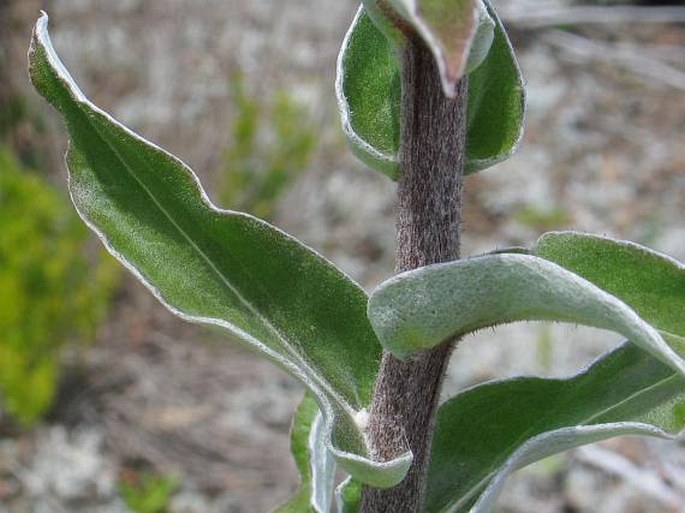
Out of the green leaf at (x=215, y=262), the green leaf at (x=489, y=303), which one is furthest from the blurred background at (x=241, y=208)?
the green leaf at (x=489, y=303)

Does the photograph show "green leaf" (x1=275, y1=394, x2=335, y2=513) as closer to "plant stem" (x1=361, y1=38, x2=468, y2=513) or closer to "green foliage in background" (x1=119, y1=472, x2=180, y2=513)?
"plant stem" (x1=361, y1=38, x2=468, y2=513)

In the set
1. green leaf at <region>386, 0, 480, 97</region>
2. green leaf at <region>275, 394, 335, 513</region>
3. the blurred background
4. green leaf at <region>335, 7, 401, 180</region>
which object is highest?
green leaf at <region>386, 0, 480, 97</region>

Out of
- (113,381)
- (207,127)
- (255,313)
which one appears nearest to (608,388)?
(255,313)

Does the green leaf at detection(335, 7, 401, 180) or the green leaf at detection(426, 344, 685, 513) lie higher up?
the green leaf at detection(335, 7, 401, 180)

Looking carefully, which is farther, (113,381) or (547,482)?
(113,381)

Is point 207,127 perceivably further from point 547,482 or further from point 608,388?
point 608,388

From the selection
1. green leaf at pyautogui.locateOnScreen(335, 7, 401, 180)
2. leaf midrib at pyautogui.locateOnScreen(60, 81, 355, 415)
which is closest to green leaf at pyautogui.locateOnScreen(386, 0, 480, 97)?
green leaf at pyautogui.locateOnScreen(335, 7, 401, 180)

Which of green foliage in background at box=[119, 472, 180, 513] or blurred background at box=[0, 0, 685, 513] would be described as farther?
blurred background at box=[0, 0, 685, 513]
